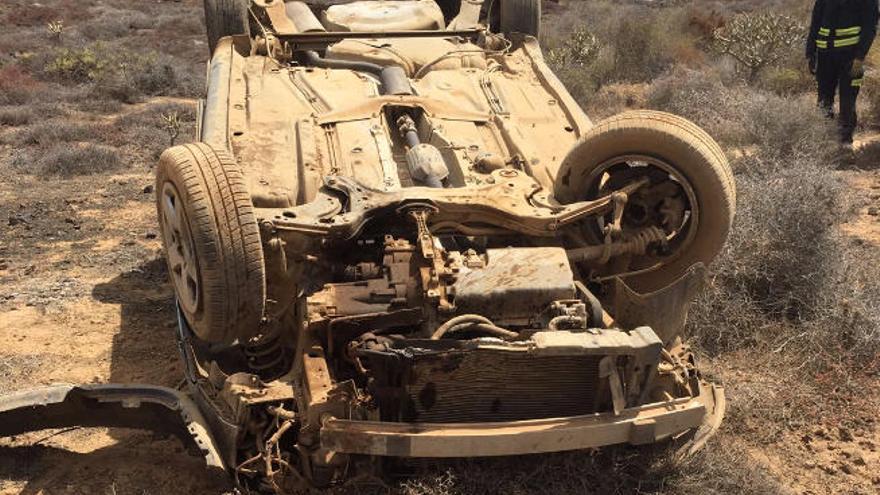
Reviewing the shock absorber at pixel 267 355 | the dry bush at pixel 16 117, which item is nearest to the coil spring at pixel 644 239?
the shock absorber at pixel 267 355

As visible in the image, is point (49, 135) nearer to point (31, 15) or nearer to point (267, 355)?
point (267, 355)

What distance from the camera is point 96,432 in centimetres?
493

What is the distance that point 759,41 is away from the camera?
12.7m

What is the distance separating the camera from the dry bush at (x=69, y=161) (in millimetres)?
9789

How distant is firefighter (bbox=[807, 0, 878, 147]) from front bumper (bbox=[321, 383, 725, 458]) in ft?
24.4

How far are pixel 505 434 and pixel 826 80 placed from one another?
8.36m

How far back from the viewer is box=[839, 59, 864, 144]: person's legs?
976 centimetres

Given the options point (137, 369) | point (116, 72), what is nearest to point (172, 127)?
point (116, 72)

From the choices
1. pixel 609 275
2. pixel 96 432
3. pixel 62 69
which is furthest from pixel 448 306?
pixel 62 69

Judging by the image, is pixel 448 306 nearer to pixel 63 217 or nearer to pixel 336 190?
pixel 336 190

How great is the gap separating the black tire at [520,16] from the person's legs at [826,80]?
431 cm

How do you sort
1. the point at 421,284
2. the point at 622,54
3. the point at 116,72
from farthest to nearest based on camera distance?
the point at 116,72 < the point at 622,54 < the point at 421,284

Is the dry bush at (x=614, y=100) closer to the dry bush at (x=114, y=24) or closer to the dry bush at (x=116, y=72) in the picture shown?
the dry bush at (x=116, y=72)

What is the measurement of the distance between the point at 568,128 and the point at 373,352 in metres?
2.78
